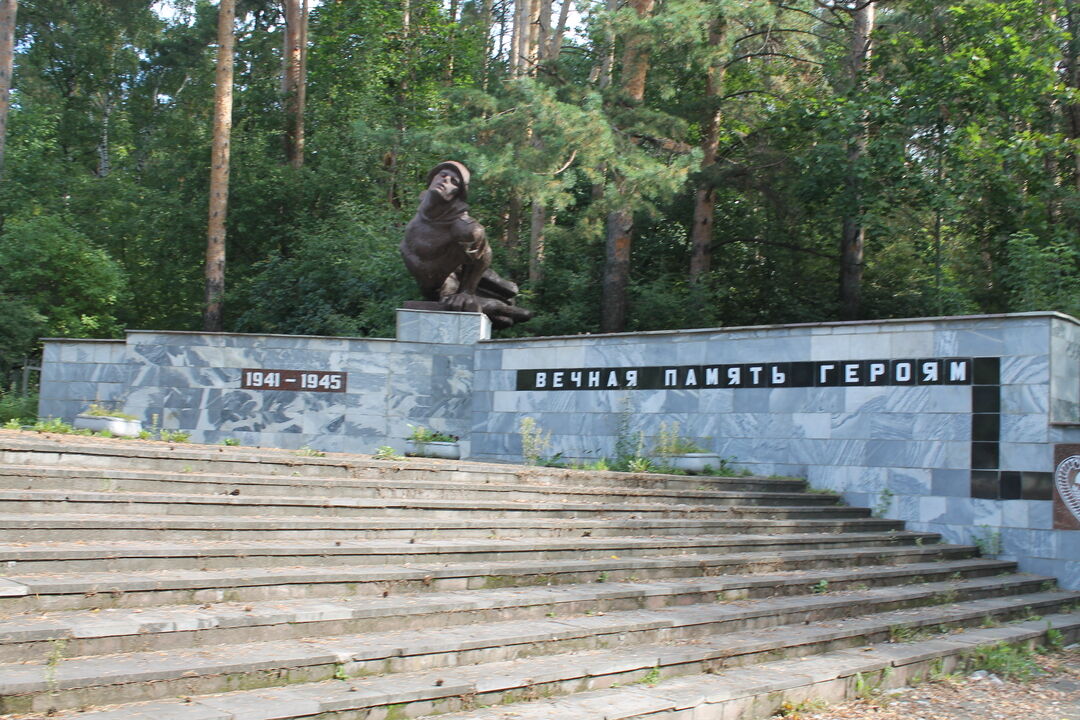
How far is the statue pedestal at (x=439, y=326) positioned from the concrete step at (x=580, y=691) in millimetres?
9216

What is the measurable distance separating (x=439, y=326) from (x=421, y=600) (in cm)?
968

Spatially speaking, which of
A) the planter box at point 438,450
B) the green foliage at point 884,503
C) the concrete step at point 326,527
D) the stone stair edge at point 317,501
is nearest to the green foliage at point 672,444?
the green foliage at point 884,503

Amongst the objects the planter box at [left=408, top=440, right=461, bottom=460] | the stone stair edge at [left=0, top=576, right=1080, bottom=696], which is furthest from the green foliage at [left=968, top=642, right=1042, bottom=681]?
the planter box at [left=408, top=440, right=461, bottom=460]

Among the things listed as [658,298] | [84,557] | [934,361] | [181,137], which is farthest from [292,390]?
[181,137]

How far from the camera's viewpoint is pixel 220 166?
21.5 meters

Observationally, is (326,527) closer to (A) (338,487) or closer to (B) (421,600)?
(A) (338,487)

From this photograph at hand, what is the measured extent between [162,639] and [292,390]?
10633 mm

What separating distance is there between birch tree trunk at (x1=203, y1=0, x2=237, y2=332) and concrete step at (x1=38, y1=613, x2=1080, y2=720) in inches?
660

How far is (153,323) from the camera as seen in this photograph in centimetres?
2712

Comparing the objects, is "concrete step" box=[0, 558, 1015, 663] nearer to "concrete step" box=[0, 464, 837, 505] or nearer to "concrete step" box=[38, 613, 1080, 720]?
"concrete step" box=[38, 613, 1080, 720]

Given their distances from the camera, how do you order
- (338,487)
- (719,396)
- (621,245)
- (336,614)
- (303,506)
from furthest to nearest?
(621,245)
(719,396)
(338,487)
(303,506)
(336,614)

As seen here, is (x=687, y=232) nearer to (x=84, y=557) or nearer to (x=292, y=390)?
(x=292, y=390)

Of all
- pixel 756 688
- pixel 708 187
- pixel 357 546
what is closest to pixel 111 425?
pixel 357 546

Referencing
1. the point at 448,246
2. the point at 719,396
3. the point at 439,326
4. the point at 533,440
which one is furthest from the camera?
the point at 448,246
